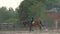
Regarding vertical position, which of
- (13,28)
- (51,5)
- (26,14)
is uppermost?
(51,5)

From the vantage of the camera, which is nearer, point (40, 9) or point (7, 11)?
point (40, 9)

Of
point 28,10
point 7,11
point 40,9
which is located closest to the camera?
point 40,9

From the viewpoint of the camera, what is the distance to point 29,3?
166ft

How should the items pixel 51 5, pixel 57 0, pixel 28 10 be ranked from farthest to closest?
pixel 57 0 < pixel 51 5 < pixel 28 10

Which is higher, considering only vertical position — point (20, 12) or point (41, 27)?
point (20, 12)

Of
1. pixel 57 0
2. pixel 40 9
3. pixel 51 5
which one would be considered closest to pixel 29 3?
pixel 40 9

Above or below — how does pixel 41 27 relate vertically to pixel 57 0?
below

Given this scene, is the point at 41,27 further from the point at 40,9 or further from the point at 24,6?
the point at 24,6

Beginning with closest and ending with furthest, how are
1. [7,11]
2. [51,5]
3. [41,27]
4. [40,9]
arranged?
1. [41,27]
2. [40,9]
3. [51,5]
4. [7,11]

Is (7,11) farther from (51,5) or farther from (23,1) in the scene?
(23,1)

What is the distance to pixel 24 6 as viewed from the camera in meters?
50.9

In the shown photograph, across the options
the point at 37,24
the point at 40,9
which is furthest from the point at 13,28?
the point at 40,9

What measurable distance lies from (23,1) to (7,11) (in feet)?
125

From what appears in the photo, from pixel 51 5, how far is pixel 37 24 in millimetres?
50724
